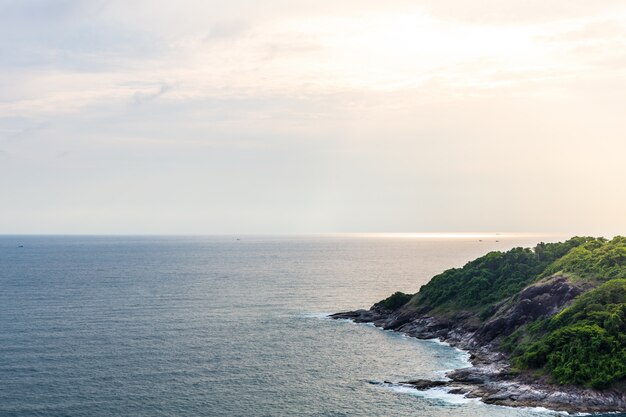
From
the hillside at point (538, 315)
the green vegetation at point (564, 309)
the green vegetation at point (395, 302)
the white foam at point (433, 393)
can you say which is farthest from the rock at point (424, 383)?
the green vegetation at point (395, 302)

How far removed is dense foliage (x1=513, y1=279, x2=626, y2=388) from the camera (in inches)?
2938

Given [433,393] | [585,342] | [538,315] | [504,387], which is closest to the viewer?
[433,393]

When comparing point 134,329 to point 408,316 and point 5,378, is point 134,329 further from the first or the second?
point 408,316

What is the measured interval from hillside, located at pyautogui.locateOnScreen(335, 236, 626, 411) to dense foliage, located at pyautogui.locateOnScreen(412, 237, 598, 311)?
24cm

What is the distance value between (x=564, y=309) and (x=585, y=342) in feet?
47.4

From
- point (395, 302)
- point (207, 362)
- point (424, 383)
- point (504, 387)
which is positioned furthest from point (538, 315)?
point (207, 362)

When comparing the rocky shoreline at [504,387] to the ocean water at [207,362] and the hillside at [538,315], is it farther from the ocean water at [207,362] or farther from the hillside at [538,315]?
the ocean water at [207,362]

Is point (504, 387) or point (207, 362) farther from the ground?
point (504, 387)

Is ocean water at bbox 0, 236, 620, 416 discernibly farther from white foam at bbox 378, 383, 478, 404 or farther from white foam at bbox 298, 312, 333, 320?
white foam at bbox 298, 312, 333, 320

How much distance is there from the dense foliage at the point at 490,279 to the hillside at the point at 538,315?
9.5 inches

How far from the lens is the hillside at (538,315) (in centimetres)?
7612

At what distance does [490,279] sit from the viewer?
424 ft

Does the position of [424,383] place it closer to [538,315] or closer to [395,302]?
[538,315]

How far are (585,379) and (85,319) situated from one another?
105 meters
